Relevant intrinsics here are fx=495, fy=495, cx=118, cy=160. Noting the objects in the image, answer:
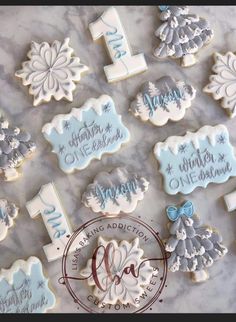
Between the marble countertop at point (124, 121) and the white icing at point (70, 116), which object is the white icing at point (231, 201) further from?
the white icing at point (70, 116)

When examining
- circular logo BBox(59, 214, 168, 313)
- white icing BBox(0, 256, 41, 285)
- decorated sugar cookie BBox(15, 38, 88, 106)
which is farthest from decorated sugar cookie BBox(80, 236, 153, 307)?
decorated sugar cookie BBox(15, 38, 88, 106)

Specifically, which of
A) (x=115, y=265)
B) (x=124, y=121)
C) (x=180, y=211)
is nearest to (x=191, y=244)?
(x=180, y=211)

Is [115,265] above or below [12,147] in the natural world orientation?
below

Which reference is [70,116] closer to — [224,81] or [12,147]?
[12,147]

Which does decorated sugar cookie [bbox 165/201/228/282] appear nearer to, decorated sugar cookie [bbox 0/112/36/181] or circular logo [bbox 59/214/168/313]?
circular logo [bbox 59/214/168/313]

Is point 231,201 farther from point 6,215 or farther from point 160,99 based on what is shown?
point 6,215

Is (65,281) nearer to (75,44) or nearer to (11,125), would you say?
(11,125)

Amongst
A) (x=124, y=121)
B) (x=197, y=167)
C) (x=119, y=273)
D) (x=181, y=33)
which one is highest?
(x=181, y=33)
